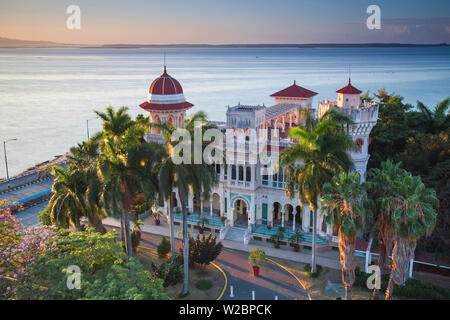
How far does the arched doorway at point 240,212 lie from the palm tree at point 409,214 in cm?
1906

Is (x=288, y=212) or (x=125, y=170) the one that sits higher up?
(x=125, y=170)

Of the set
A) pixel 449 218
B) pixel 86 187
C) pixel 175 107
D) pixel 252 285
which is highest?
pixel 175 107

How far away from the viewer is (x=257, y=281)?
29.5m

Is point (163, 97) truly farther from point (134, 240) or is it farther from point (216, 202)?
point (134, 240)

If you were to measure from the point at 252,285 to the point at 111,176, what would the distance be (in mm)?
13424

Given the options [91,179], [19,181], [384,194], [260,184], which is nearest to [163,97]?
[260,184]

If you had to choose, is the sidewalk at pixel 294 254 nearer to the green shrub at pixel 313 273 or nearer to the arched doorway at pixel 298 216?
the green shrub at pixel 313 273

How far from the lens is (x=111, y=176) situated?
2494 cm

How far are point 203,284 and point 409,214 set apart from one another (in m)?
15.5

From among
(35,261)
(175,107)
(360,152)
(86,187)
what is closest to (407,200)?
(360,152)

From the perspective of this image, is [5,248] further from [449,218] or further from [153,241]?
[449,218]

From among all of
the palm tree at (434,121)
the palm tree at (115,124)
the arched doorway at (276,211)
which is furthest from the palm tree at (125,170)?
the palm tree at (434,121)

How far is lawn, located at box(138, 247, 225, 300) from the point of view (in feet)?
89.8

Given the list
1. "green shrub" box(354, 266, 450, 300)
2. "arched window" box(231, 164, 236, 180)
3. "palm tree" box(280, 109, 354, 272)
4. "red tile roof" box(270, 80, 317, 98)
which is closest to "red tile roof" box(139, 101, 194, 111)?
"arched window" box(231, 164, 236, 180)
